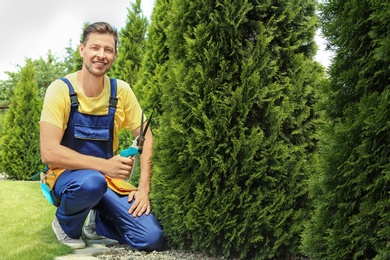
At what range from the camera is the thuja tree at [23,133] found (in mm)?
13297

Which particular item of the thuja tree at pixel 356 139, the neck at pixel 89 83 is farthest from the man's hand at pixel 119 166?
the thuja tree at pixel 356 139

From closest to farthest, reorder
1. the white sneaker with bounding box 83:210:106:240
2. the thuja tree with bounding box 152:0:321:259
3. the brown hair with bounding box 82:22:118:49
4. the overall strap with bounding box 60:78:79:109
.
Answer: the thuja tree with bounding box 152:0:321:259 < the overall strap with bounding box 60:78:79:109 < the brown hair with bounding box 82:22:118:49 < the white sneaker with bounding box 83:210:106:240

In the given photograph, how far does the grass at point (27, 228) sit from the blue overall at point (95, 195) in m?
0.39

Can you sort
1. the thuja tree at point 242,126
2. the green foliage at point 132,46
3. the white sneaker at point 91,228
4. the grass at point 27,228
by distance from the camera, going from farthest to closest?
the green foliage at point 132,46 < the white sneaker at point 91,228 < the grass at point 27,228 < the thuja tree at point 242,126

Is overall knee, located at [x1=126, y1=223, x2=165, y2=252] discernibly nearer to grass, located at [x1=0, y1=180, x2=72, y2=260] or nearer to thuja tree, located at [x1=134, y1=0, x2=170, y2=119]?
grass, located at [x1=0, y1=180, x2=72, y2=260]

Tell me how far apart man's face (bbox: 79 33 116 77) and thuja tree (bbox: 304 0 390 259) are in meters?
2.67

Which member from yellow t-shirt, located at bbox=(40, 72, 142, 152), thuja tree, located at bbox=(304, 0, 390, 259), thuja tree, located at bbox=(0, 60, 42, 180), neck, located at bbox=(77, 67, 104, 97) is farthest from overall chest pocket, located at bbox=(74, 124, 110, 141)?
thuja tree, located at bbox=(0, 60, 42, 180)

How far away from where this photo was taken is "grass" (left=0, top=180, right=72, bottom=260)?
4510 mm

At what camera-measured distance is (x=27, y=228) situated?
5836 millimetres

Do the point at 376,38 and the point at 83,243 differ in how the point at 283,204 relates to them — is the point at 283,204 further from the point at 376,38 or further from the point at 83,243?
the point at 83,243

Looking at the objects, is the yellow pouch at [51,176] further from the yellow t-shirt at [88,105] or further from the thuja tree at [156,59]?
the thuja tree at [156,59]

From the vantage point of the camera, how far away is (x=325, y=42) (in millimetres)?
3041

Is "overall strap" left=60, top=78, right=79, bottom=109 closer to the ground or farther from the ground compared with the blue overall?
farther from the ground

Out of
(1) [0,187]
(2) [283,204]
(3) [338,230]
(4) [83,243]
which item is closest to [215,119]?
(2) [283,204]
